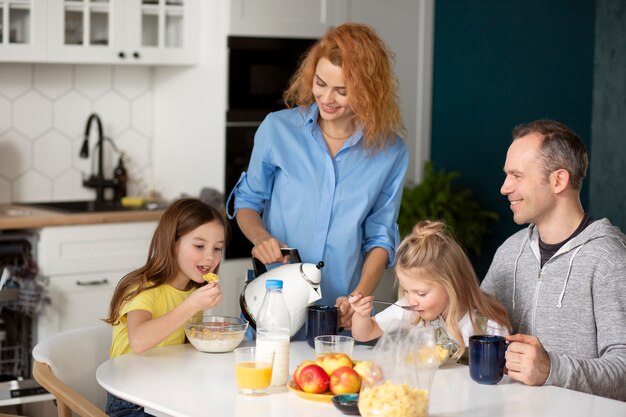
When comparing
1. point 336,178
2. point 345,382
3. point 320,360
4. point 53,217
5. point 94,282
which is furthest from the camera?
point 94,282

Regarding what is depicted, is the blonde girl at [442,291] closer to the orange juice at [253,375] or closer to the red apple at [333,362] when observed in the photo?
the red apple at [333,362]

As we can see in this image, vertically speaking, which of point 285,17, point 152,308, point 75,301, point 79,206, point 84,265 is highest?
point 285,17

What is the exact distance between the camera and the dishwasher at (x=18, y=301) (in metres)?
4.05

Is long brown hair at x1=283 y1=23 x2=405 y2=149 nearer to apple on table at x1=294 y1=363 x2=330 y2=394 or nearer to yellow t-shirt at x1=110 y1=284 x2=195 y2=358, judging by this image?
yellow t-shirt at x1=110 y1=284 x2=195 y2=358

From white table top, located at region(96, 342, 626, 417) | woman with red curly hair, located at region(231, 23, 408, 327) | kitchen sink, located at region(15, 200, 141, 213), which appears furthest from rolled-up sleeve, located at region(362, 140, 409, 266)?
kitchen sink, located at region(15, 200, 141, 213)

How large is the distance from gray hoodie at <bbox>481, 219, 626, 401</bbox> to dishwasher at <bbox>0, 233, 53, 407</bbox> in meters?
2.18

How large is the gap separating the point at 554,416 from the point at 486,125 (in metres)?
3.11

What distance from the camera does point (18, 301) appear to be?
160 inches

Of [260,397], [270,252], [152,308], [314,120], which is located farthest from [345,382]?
[314,120]

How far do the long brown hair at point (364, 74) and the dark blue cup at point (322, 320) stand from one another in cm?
56

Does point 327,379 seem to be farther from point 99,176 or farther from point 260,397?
point 99,176

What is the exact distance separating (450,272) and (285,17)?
7.77 feet

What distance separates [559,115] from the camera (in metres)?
5.06

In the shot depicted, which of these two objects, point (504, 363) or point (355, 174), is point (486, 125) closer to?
point (355, 174)
